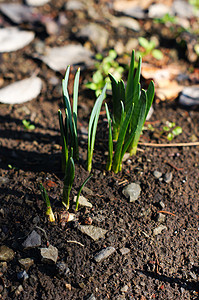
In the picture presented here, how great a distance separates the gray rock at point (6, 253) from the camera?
1.67 meters

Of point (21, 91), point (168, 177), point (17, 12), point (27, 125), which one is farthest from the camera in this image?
point (17, 12)

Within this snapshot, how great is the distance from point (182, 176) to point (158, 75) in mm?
1096

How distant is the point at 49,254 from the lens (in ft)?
5.49

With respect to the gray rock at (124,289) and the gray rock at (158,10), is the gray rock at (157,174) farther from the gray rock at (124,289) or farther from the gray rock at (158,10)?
the gray rock at (158,10)

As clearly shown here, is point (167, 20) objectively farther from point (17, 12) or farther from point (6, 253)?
point (6, 253)

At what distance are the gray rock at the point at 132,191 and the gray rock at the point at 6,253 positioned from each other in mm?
704

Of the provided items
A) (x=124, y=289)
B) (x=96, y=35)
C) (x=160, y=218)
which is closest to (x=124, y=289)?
(x=124, y=289)

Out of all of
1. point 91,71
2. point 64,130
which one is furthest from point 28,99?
point 64,130

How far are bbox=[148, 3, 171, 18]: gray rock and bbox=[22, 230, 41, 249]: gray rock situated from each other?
2704 mm

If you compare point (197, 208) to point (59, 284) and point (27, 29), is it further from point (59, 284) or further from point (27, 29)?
point (27, 29)

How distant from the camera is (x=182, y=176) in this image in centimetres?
219

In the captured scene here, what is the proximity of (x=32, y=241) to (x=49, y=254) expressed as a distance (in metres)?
0.11

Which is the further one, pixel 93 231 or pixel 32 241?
pixel 93 231

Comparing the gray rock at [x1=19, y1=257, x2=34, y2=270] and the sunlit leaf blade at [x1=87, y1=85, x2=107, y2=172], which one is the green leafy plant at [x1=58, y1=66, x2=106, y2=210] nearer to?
the sunlit leaf blade at [x1=87, y1=85, x2=107, y2=172]
